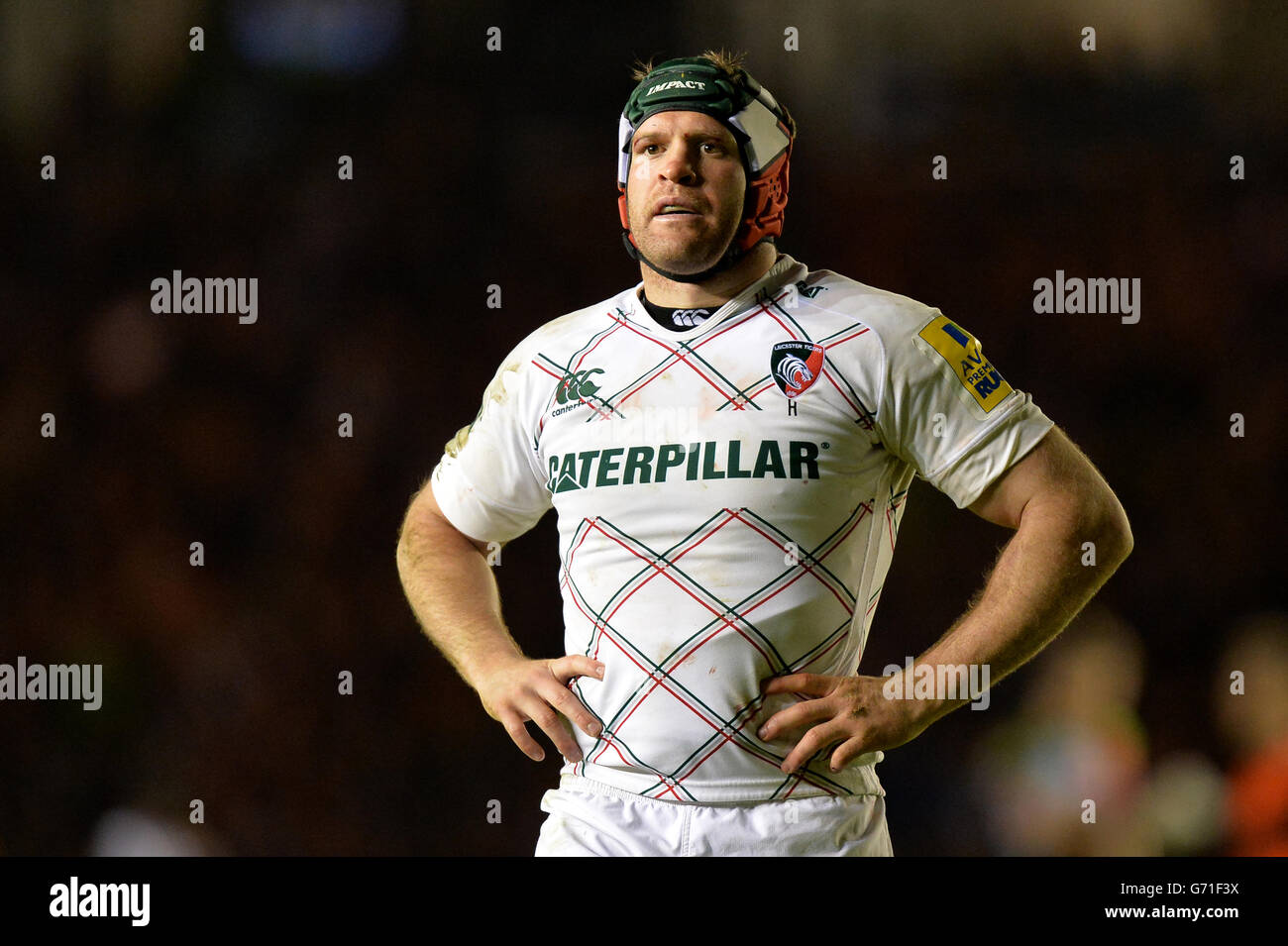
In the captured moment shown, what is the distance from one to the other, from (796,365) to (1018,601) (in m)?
0.52

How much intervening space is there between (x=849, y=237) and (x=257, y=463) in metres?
1.97

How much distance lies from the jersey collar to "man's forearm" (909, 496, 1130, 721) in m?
0.59

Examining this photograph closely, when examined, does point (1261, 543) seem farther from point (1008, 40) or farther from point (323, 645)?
point (323, 645)

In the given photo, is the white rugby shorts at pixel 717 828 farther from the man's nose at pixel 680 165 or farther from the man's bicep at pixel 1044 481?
the man's nose at pixel 680 165

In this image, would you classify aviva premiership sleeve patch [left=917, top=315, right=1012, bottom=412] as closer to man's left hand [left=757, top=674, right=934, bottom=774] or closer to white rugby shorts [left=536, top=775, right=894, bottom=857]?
man's left hand [left=757, top=674, right=934, bottom=774]

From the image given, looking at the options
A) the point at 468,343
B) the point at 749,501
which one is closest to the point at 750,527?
the point at 749,501

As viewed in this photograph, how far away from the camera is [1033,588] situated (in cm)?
216

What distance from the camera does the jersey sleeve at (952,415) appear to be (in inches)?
85.3

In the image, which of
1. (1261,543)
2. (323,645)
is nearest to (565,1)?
(323,645)

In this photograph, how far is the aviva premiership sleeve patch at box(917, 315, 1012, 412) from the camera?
218cm

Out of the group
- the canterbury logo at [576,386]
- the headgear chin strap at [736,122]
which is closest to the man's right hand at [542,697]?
the canterbury logo at [576,386]

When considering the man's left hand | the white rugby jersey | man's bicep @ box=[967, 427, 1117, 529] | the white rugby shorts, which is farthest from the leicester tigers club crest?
the white rugby shorts

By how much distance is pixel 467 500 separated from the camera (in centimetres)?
258

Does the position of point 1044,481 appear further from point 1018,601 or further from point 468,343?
point 468,343
